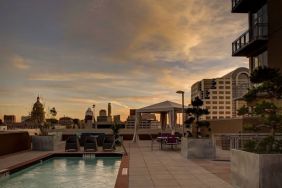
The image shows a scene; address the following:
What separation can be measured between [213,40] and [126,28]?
5431 mm

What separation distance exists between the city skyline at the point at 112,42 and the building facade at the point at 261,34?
967 mm

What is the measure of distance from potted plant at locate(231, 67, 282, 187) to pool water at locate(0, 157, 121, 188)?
15.4 ft

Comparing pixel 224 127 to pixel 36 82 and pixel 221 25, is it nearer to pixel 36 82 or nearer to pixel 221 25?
pixel 221 25

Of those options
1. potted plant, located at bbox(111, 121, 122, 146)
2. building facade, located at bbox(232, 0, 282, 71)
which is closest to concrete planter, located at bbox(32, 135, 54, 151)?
potted plant, located at bbox(111, 121, 122, 146)

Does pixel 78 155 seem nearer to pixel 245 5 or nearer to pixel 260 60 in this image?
pixel 260 60

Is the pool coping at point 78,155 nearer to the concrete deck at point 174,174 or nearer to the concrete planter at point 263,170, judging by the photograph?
the concrete deck at point 174,174

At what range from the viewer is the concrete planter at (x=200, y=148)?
575 inches

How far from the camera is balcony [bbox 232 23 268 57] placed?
20766mm

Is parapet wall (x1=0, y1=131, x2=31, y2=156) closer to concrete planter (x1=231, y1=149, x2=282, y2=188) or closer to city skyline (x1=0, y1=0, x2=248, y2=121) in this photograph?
city skyline (x1=0, y1=0, x2=248, y2=121)

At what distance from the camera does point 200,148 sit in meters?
14.7

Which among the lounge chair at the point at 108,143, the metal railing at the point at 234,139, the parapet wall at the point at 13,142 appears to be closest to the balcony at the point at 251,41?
the metal railing at the point at 234,139

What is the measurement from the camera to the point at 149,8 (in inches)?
730

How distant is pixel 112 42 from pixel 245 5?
8385mm

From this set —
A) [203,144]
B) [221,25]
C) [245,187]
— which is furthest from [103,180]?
[221,25]
